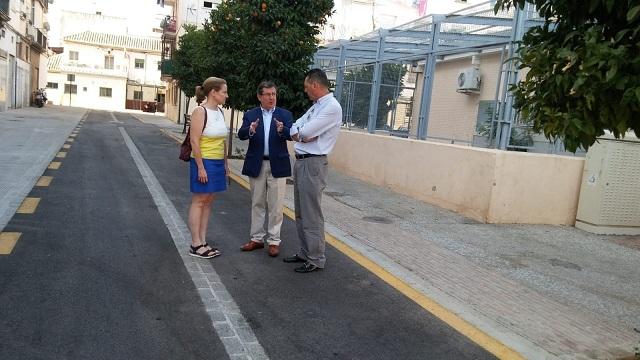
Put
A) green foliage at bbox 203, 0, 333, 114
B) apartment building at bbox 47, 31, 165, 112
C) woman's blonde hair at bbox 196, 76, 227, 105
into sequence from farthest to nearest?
1. apartment building at bbox 47, 31, 165, 112
2. green foliage at bbox 203, 0, 333, 114
3. woman's blonde hair at bbox 196, 76, 227, 105

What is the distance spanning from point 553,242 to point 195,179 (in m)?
5.00

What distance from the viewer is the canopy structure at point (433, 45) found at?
26.8 ft

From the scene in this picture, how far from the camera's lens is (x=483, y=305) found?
4.53 m

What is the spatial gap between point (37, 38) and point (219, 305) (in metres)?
45.8

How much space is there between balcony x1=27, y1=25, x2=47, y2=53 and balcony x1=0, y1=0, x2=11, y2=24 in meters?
9.94

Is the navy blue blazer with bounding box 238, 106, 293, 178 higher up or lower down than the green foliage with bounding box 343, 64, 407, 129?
lower down

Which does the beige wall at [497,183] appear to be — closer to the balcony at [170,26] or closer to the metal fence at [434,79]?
the metal fence at [434,79]

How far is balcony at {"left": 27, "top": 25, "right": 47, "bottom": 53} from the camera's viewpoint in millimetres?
39638

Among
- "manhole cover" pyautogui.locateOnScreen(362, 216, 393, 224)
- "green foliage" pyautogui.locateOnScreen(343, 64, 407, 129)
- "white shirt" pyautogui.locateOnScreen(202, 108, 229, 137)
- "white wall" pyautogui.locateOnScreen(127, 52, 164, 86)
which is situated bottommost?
"manhole cover" pyautogui.locateOnScreen(362, 216, 393, 224)

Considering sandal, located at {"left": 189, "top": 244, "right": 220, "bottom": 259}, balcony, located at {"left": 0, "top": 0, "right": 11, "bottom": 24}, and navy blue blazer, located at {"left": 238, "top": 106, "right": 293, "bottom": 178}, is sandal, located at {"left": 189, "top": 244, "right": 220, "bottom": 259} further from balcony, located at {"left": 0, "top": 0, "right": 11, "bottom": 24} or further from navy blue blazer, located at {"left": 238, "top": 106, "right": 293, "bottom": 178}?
balcony, located at {"left": 0, "top": 0, "right": 11, "bottom": 24}

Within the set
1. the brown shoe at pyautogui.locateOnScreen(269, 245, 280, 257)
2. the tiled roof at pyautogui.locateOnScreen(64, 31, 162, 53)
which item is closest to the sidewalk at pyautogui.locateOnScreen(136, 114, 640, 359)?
the brown shoe at pyautogui.locateOnScreen(269, 245, 280, 257)

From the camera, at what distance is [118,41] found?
6712 centimetres

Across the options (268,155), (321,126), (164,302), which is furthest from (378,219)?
(164,302)

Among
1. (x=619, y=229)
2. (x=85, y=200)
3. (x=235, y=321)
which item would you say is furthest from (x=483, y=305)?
(x=85, y=200)
